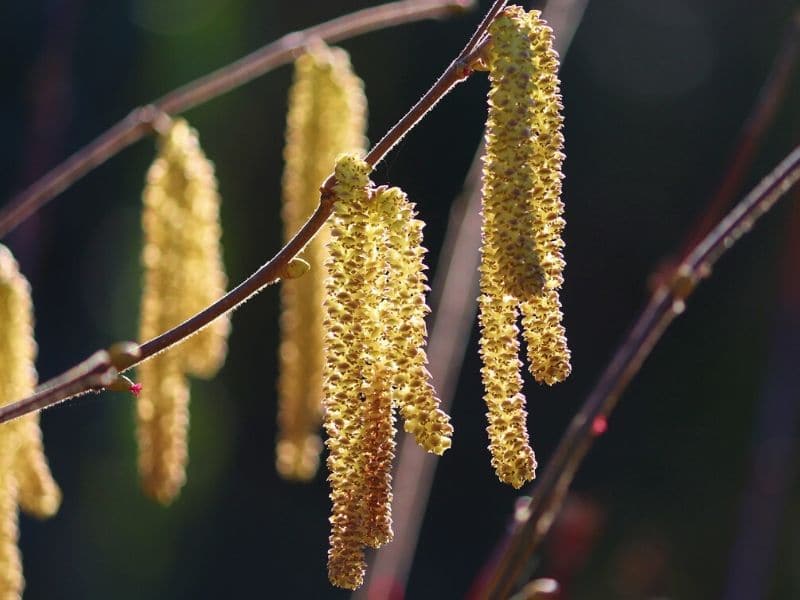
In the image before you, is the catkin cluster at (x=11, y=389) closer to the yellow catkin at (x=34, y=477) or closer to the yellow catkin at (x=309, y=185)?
the yellow catkin at (x=34, y=477)

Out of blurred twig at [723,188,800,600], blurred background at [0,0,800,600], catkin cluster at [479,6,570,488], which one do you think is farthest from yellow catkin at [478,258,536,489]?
blurred background at [0,0,800,600]

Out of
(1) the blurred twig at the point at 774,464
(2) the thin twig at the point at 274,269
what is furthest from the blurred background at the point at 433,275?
(2) the thin twig at the point at 274,269

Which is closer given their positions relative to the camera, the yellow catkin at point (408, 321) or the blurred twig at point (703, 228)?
the yellow catkin at point (408, 321)

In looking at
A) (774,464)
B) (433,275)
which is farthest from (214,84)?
(433,275)

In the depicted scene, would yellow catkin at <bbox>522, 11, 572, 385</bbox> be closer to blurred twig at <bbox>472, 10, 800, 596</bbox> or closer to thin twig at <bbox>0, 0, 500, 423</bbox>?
thin twig at <bbox>0, 0, 500, 423</bbox>

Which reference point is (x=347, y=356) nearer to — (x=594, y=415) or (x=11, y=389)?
(x=594, y=415)

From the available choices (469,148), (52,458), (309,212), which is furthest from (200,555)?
(309,212)
